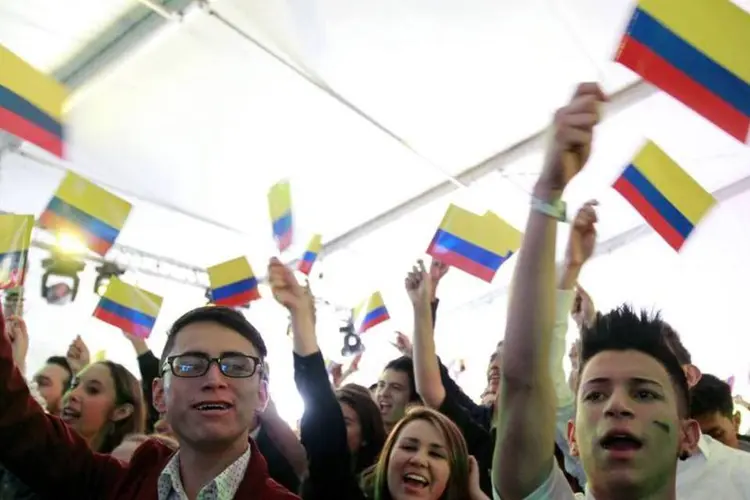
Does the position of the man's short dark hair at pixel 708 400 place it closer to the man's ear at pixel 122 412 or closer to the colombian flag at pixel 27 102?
the man's ear at pixel 122 412

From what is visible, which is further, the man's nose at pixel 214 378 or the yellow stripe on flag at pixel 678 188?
the yellow stripe on flag at pixel 678 188

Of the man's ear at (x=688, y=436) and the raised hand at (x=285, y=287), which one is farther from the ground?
the raised hand at (x=285, y=287)

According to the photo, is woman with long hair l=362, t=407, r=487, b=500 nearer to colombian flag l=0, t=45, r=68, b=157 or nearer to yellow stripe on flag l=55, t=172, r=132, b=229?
colombian flag l=0, t=45, r=68, b=157

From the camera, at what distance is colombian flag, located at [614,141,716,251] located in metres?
2.22

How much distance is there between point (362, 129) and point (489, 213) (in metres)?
2.86

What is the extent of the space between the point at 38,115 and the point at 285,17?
2.76m

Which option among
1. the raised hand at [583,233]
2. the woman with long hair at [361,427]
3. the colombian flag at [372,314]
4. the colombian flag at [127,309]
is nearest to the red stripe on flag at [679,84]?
the raised hand at [583,233]

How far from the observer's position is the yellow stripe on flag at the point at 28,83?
6.70 ft

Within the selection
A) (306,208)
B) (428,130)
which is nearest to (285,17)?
(428,130)

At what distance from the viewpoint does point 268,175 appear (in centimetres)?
594

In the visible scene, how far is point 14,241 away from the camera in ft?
7.41

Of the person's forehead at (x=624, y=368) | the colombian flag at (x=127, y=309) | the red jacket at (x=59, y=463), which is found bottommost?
the red jacket at (x=59, y=463)

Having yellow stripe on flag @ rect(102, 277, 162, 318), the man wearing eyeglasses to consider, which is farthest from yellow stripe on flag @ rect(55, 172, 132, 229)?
the man wearing eyeglasses

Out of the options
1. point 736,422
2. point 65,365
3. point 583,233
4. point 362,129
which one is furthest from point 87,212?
point 362,129
